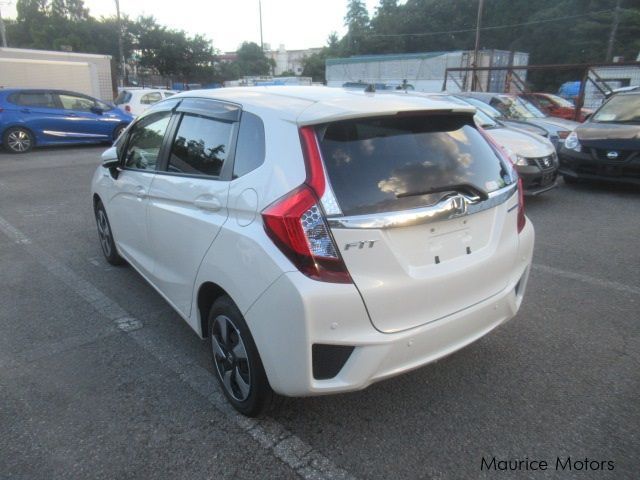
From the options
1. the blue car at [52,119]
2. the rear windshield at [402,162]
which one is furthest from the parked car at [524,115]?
the blue car at [52,119]

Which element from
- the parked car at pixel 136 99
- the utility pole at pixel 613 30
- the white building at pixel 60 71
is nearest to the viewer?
the parked car at pixel 136 99

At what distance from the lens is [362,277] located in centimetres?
212

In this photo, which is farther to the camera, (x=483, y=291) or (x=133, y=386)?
(x=133, y=386)

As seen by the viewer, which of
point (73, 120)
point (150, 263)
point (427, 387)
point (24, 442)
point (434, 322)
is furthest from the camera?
point (73, 120)

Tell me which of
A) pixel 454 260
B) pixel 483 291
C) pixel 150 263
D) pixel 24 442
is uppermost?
pixel 454 260

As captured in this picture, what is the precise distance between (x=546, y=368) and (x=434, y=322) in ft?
3.91

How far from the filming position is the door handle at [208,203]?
8.39 feet

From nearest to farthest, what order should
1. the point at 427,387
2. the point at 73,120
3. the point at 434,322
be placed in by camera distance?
the point at 434,322
the point at 427,387
the point at 73,120

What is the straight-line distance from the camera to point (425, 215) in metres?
2.27

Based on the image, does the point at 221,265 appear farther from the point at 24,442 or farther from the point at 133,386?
the point at 24,442

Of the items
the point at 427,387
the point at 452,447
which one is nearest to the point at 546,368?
the point at 427,387

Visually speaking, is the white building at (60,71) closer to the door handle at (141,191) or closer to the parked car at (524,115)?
the parked car at (524,115)

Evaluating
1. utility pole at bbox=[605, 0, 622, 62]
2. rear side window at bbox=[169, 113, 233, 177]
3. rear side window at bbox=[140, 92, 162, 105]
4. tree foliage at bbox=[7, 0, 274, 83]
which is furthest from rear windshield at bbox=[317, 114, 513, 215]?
utility pole at bbox=[605, 0, 622, 62]

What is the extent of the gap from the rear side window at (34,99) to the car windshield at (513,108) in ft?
36.5
